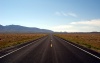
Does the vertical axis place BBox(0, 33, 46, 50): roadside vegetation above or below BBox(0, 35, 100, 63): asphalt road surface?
below

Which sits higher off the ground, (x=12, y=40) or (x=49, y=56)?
(x=49, y=56)

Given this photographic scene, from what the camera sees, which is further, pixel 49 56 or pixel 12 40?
pixel 12 40

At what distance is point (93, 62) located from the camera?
9906mm

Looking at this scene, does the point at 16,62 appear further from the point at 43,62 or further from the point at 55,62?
the point at 55,62

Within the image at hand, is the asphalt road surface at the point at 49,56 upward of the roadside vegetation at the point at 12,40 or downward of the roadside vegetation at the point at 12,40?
upward

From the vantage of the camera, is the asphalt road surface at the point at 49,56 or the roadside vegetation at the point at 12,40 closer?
the asphalt road surface at the point at 49,56

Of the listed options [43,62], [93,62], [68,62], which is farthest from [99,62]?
[43,62]

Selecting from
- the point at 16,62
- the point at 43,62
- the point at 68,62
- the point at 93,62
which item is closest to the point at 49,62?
the point at 43,62

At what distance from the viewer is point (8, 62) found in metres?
9.77

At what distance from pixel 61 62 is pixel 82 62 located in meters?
1.23

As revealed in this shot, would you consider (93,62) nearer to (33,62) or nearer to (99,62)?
(99,62)

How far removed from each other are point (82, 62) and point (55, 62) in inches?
62.4

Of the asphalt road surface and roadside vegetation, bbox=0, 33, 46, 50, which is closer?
the asphalt road surface

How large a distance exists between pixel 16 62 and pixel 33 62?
100 centimetres
